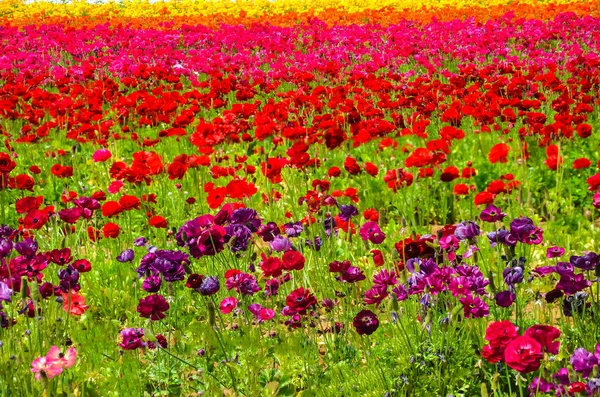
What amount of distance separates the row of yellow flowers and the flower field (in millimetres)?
8464

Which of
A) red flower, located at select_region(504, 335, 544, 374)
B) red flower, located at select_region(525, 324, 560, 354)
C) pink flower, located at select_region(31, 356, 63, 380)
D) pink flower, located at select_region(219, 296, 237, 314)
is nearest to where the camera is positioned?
red flower, located at select_region(504, 335, 544, 374)

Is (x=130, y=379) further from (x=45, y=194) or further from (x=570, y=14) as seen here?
(x=570, y=14)

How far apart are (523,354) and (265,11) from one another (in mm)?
21506

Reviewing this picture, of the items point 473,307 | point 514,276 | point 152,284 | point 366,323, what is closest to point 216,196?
point 152,284

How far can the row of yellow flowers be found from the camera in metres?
18.0

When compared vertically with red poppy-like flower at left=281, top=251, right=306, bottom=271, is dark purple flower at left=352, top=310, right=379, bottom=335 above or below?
below

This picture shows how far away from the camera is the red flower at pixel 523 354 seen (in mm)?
1804

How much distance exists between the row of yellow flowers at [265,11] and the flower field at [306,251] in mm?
8464

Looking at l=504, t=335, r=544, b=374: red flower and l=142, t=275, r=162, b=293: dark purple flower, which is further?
l=142, t=275, r=162, b=293: dark purple flower

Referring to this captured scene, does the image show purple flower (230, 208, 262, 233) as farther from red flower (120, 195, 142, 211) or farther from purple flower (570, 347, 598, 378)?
purple flower (570, 347, 598, 378)

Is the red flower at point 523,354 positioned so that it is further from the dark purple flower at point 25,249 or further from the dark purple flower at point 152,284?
the dark purple flower at point 25,249

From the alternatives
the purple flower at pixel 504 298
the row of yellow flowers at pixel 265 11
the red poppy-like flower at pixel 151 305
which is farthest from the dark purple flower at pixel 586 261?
the row of yellow flowers at pixel 265 11

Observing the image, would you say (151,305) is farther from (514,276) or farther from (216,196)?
(514,276)

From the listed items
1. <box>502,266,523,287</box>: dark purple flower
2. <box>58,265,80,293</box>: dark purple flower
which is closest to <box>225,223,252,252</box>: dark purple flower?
<box>58,265,80,293</box>: dark purple flower
